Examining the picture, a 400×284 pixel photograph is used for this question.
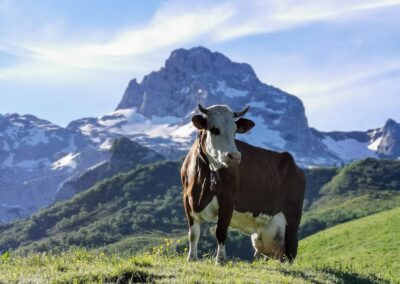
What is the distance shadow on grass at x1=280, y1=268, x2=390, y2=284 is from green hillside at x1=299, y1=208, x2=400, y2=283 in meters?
53.1

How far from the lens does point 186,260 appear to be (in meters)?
13.9

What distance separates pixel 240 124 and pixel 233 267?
3.16 meters

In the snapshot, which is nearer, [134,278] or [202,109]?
[134,278]

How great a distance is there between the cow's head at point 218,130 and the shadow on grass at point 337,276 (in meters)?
2.69

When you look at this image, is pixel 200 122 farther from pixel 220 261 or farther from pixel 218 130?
pixel 220 261

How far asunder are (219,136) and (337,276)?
415 cm

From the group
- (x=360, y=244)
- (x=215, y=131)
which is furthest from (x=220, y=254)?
(x=360, y=244)

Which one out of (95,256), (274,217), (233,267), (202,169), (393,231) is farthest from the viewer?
(393,231)

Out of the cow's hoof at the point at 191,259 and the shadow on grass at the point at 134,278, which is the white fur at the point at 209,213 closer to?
the cow's hoof at the point at 191,259

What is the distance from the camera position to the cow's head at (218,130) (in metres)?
13.1

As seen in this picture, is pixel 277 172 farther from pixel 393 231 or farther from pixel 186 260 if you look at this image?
pixel 393 231

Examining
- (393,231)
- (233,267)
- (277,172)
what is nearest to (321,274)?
(233,267)

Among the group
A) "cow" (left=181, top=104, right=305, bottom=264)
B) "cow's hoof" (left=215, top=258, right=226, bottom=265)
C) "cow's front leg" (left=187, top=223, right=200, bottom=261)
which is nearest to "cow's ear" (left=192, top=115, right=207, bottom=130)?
"cow" (left=181, top=104, right=305, bottom=264)

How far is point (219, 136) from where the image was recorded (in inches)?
523
